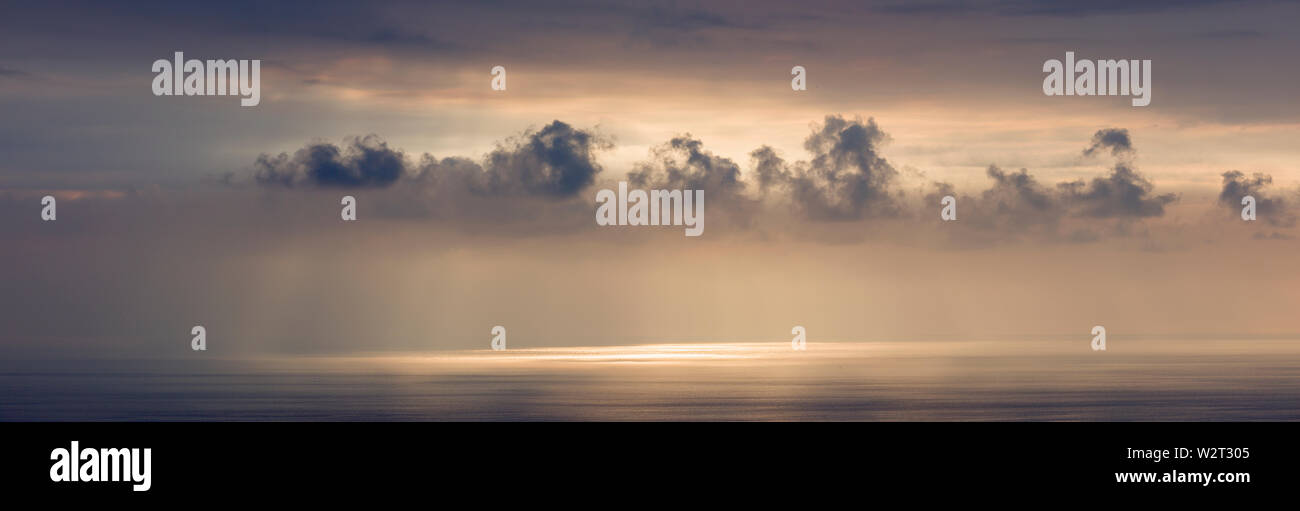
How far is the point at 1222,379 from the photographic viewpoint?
7520 inches

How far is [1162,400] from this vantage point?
5605 inches
